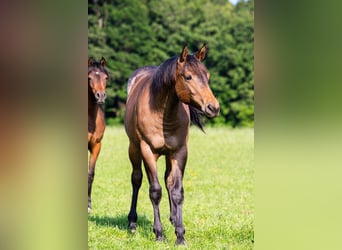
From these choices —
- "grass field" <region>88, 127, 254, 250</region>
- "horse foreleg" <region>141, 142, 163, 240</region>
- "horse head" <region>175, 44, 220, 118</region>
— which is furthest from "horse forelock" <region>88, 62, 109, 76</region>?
"horse head" <region>175, 44, 220, 118</region>

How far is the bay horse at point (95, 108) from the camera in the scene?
6375 millimetres

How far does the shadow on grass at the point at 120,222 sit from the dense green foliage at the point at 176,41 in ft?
44.6

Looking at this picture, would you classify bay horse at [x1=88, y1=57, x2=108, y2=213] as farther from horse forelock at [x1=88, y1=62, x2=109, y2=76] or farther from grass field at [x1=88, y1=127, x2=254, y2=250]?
grass field at [x1=88, y1=127, x2=254, y2=250]

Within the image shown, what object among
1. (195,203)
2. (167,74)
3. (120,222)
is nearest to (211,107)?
(167,74)

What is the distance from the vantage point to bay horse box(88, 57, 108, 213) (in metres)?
6.38

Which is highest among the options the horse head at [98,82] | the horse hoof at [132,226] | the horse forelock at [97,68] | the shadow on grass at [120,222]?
the horse forelock at [97,68]

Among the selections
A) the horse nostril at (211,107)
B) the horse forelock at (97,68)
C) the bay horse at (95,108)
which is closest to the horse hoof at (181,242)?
the horse nostril at (211,107)

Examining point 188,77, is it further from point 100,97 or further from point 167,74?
point 100,97

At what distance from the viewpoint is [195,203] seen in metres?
6.98

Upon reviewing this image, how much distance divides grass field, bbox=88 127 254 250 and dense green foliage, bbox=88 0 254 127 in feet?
20.6

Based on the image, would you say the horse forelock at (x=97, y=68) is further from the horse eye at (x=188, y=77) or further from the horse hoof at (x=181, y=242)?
the horse hoof at (x=181, y=242)
